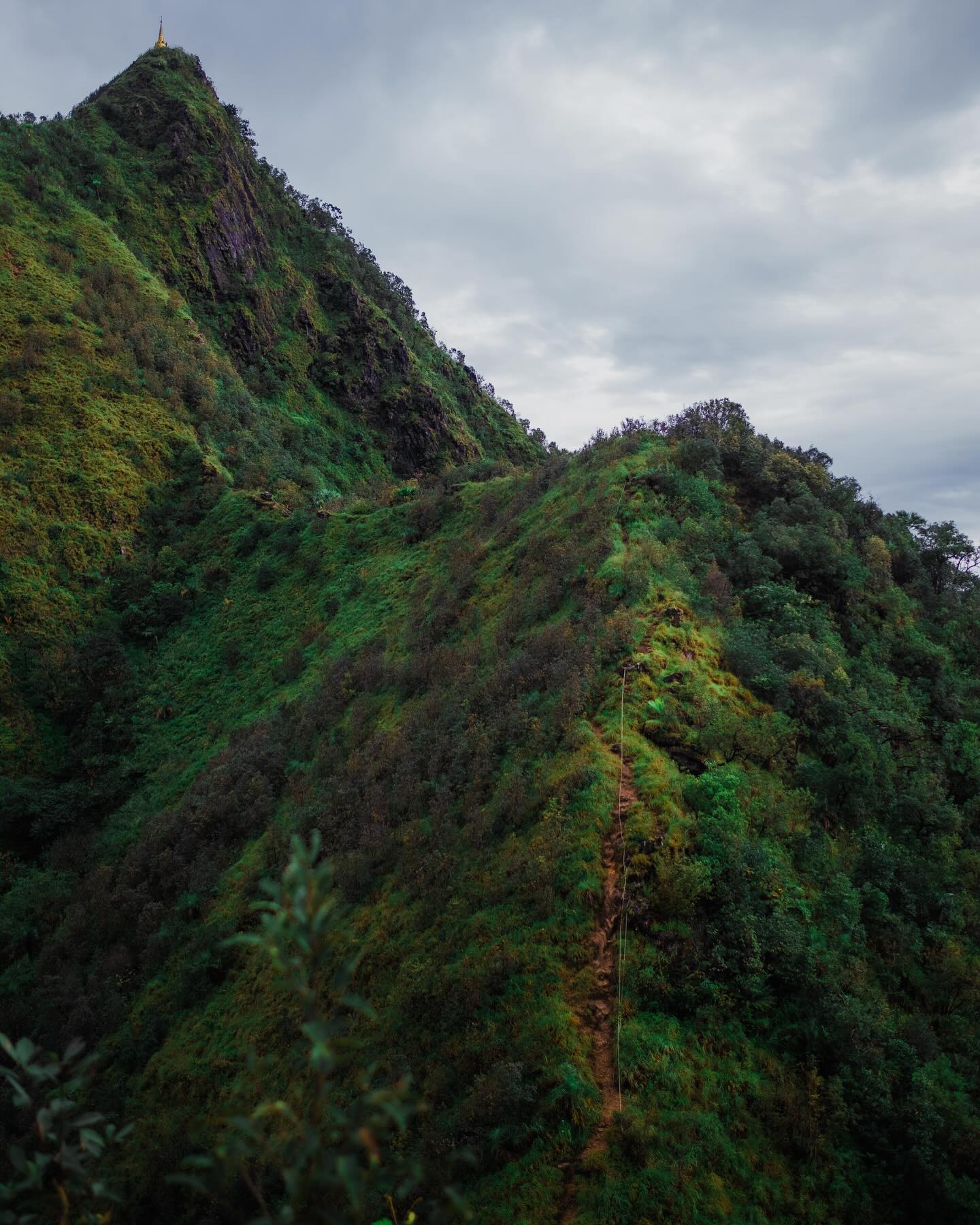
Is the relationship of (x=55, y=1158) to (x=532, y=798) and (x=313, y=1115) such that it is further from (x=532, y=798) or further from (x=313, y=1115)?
(x=532, y=798)

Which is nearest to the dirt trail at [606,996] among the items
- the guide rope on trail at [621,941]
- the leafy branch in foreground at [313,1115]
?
the guide rope on trail at [621,941]

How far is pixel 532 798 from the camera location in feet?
29.4

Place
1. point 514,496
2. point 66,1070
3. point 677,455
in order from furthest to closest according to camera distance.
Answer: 1. point 514,496
2. point 677,455
3. point 66,1070

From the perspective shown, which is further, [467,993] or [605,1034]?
[467,993]

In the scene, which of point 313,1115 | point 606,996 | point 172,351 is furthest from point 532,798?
point 172,351

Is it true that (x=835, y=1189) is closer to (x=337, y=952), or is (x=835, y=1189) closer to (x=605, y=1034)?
(x=605, y=1034)

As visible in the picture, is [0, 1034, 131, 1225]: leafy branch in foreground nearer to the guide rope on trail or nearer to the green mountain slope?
the green mountain slope

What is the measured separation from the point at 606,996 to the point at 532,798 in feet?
8.56

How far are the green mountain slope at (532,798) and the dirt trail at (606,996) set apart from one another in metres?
0.04

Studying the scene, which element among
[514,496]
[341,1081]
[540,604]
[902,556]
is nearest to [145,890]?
[341,1081]

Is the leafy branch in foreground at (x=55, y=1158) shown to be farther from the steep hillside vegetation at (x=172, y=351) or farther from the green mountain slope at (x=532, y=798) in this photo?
the steep hillside vegetation at (x=172, y=351)

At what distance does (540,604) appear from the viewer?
44.3ft

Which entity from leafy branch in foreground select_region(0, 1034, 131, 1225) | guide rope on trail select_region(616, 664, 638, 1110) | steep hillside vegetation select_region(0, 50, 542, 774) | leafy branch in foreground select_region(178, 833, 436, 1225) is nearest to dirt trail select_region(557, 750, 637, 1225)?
guide rope on trail select_region(616, 664, 638, 1110)

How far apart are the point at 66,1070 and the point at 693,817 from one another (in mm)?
7085
